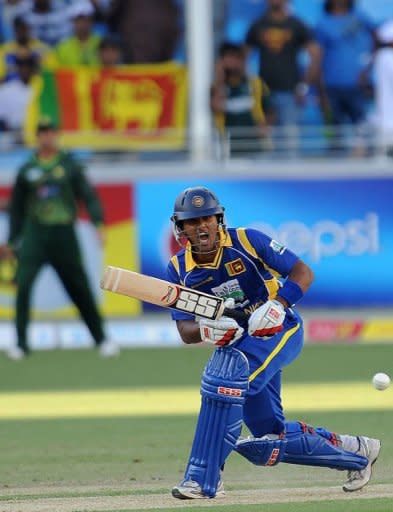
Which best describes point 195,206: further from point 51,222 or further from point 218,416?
point 51,222

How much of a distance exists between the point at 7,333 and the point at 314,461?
797 centimetres

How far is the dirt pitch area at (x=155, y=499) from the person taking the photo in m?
5.85

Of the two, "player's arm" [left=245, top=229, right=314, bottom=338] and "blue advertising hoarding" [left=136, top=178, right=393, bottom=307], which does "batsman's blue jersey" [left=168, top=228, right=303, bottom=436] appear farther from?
"blue advertising hoarding" [left=136, top=178, right=393, bottom=307]

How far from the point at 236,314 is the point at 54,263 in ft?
21.4

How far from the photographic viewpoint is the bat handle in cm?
589

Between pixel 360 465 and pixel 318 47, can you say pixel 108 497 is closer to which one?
pixel 360 465

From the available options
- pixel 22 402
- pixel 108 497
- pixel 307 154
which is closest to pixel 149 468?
pixel 108 497

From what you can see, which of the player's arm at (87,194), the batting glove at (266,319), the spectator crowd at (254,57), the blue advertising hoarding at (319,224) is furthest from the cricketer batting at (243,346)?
the spectator crowd at (254,57)

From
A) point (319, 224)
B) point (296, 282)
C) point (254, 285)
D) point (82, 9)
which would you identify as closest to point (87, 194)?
point (319, 224)

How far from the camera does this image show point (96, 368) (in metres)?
12.2

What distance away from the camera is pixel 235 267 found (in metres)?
6.07

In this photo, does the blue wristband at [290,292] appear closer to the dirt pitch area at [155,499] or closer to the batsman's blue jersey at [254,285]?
the batsman's blue jersey at [254,285]

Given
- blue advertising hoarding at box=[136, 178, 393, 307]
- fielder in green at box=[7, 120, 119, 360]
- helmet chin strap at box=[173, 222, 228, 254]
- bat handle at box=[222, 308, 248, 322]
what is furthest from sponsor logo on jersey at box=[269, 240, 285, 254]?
blue advertising hoarding at box=[136, 178, 393, 307]

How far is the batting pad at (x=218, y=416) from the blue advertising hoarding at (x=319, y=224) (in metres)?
7.57
